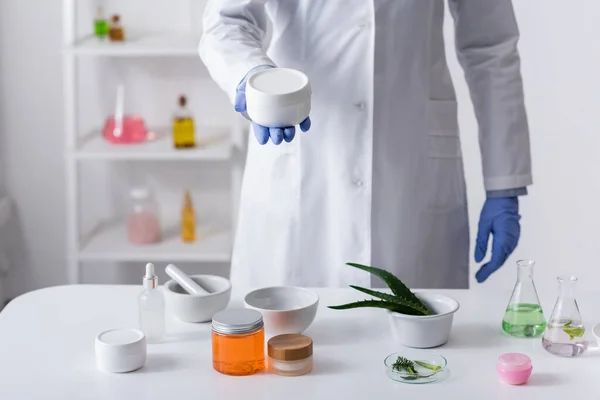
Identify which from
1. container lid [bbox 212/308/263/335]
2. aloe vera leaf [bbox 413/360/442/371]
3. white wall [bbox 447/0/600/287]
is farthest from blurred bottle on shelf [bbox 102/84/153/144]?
aloe vera leaf [bbox 413/360/442/371]

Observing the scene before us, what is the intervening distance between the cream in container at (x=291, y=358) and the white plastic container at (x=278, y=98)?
0.36 m

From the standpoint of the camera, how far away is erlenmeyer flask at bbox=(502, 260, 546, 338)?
1468 mm

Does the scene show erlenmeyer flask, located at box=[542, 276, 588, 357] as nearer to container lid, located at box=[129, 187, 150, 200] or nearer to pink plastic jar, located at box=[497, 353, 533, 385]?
pink plastic jar, located at box=[497, 353, 533, 385]

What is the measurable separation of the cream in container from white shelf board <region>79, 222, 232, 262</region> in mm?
1554

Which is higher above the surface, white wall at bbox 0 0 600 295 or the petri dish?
white wall at bbox 0 0 600 295

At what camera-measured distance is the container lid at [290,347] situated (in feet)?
4.33

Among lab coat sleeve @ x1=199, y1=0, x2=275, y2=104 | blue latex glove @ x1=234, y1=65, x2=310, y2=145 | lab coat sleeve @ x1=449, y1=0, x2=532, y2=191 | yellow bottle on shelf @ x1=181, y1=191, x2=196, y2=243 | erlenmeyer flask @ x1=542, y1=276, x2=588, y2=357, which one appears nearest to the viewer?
erlenmeyer flask @ x1=542, y1=276, x2=588, y2=357

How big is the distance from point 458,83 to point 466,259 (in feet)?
3.60

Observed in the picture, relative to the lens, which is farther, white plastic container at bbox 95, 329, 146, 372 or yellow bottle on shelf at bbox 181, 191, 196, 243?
yellow bottle on shelf at bbox 181, 191, 196, 243

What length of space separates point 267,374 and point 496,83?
3.02ft

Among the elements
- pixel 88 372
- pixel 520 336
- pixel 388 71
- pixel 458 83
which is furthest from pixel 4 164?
pixel 520 336

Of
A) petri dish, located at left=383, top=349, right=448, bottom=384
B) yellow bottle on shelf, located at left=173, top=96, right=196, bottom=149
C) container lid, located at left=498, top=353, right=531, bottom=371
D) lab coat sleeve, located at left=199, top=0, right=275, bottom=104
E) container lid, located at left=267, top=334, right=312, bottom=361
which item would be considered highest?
lab coat sleeve, located at left=199, top=0, right=275, bottom=104

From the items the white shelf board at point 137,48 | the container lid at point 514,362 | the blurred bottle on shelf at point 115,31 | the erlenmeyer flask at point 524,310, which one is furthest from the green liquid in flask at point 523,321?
the blurred bottle on shelf at point 115,31

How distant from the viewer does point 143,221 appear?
117 inches
